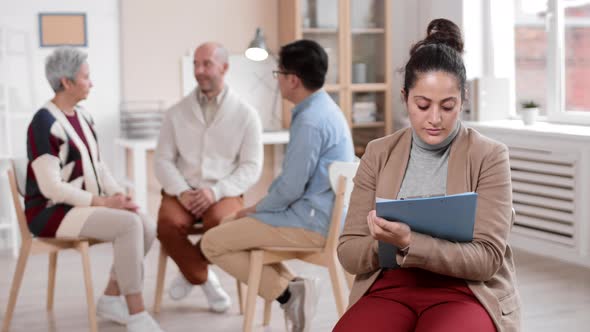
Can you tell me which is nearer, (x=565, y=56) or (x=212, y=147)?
(x=212, y=147)

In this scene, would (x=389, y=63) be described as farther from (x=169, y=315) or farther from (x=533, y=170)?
(x=169, y=315)

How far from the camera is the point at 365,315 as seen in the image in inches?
75.6

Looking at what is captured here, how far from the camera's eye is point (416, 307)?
1.92 metres

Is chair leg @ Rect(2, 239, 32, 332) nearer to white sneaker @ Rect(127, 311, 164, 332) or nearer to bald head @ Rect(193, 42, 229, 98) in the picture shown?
white sneaker @ Rect(127, 311, 164, 332)

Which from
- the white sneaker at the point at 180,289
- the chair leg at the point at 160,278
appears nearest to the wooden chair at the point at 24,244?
the chair leg at the point at 160,278

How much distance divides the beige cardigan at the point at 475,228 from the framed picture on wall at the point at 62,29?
12.2ft

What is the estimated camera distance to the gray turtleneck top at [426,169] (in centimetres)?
200

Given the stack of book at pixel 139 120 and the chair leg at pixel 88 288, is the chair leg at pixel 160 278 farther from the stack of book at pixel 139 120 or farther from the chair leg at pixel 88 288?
the stack of book at pixel 139 120

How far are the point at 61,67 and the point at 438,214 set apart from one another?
2.26m

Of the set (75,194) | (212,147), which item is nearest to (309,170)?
(212,147)

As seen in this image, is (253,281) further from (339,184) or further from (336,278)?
(339,184)

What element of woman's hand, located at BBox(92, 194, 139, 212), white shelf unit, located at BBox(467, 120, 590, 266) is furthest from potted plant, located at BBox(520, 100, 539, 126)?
woman's hand, located at BBox(92, 194, 139, 212)

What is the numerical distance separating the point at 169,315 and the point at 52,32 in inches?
96.3

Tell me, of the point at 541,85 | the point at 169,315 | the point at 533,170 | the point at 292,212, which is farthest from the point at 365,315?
the point at 541,85
